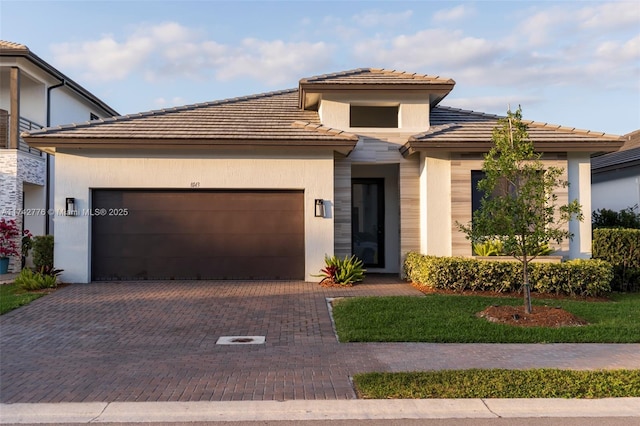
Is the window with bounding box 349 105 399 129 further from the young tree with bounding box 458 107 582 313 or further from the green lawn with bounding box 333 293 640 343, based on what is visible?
the green lawn with bounding box 333 293 640 343

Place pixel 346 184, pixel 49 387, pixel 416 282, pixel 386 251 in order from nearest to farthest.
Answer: pixel 49 387 → pixel 416 282 → pixel 346 184 → pixel 386 251

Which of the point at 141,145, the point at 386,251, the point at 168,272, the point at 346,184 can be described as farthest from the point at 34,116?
the point at 386,251

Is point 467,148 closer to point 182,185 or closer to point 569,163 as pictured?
point 569,163

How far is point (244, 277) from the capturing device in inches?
543

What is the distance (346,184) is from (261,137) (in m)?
2.79

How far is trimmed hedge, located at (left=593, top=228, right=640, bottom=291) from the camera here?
13102mm

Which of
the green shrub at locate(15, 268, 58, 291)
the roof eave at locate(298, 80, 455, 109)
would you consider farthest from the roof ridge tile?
the green shrub at locate(15, 268, 58, 291)

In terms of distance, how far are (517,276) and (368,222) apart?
203 inches

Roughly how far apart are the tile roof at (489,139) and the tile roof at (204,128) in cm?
191

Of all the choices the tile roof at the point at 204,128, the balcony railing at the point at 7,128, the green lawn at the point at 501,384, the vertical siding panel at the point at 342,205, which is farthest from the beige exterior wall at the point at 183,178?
the green lawn at the point at 501,384

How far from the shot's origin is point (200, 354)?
7.33 meters

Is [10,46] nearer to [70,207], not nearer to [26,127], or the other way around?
[26,127]

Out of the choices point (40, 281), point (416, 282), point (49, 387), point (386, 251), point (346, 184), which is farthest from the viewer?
point (386, 251)

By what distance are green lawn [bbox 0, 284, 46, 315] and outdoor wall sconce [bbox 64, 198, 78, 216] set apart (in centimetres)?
212
